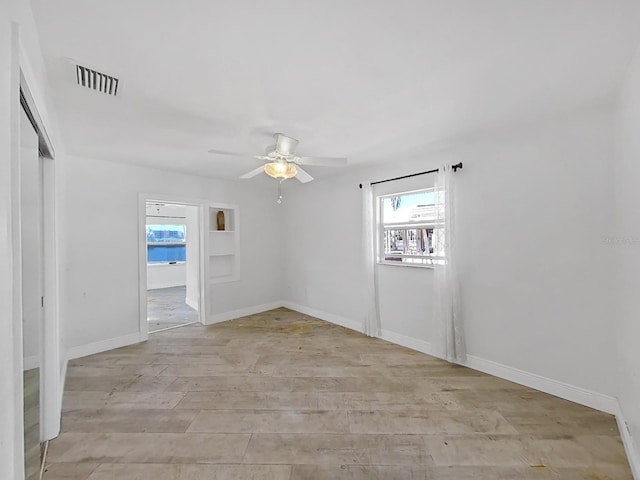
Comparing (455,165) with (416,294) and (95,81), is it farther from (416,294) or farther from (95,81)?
(95,81)

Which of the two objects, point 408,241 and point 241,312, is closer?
point 408,241

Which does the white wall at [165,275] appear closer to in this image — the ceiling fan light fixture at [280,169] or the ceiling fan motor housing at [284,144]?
the ceiling fan light fixture at [280,169]

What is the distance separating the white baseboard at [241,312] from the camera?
14.3ft

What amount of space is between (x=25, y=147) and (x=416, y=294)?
3.47 m

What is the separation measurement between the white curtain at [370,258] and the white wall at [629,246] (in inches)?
87.1

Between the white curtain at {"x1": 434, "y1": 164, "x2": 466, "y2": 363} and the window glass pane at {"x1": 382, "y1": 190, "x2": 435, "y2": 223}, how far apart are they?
33 centimetres

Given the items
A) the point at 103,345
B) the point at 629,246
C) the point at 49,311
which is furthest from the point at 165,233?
the point at 629,246

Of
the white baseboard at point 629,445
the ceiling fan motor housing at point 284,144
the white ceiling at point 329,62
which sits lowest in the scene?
the white baseboard at point 629,445

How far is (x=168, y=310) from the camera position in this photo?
17.3 ft

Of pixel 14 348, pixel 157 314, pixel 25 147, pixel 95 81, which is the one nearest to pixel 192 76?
pixel 95 81

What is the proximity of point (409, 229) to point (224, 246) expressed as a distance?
3095 millimetres

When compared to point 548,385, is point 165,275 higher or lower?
higher

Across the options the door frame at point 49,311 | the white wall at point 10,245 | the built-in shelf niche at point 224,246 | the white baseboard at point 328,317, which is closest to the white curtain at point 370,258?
the white baseboard at point 328,317

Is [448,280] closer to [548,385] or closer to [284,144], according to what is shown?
[548,385]
